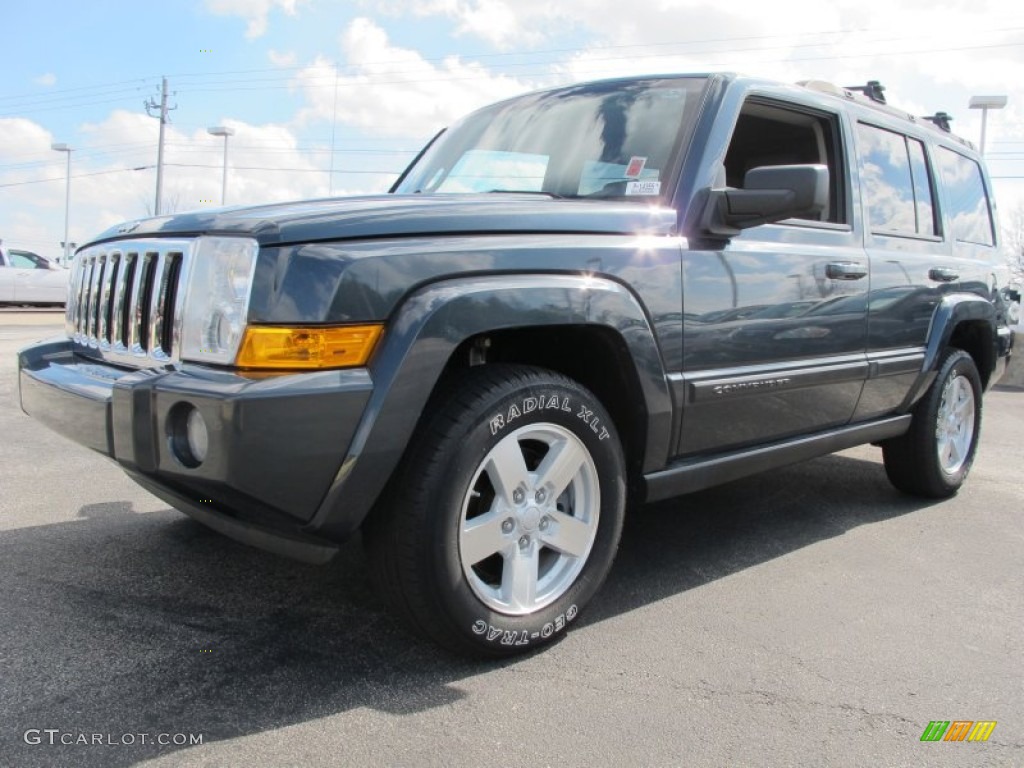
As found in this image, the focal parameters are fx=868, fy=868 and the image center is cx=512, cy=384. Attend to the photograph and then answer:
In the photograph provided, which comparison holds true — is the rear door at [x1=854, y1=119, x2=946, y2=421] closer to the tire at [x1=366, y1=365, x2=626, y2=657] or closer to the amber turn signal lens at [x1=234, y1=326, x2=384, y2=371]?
the tire at [x1=366, y1=365, x2=626, y2=657]

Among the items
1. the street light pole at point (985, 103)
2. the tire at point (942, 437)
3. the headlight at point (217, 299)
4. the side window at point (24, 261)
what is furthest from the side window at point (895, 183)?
the side window at point (24, 261)

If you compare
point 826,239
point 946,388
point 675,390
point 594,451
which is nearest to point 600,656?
point 594,451

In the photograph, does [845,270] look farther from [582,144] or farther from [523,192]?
[523,192]

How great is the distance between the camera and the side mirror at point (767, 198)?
2889 millimetres

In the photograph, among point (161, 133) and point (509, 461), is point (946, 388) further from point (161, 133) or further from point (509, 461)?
point (161, 133)

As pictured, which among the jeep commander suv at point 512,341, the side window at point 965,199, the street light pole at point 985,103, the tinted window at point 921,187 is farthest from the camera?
the street light pole at point 985,103

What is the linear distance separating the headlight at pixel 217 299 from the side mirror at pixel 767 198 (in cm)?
158

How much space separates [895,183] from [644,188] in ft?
5.95

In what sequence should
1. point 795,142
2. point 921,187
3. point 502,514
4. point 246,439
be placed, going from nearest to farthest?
point 246,439
point 502,514
point 795,142
point 921,187

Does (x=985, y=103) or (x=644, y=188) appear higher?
(x=985, y=103)

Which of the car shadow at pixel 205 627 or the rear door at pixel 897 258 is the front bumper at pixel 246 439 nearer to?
the car shadow at pixel 205 627

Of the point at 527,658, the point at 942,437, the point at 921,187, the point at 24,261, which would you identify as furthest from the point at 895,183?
the point at 24,261

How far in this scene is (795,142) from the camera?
12.9ft

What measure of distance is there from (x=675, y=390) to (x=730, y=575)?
→ 94cm
